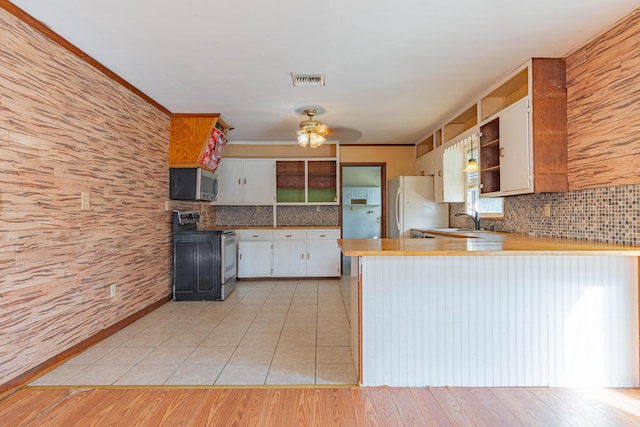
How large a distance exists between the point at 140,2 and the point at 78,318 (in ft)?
→ 7.46

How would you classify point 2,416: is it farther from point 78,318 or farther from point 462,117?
point 462,117

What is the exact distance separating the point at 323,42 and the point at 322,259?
3.48 m

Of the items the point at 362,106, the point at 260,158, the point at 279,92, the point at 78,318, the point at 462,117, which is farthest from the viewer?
the point at 260,158

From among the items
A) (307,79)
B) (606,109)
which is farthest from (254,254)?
(606,109)

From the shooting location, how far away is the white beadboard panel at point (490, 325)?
6.45 ft

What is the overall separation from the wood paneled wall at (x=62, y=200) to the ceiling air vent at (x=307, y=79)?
64.6 inches

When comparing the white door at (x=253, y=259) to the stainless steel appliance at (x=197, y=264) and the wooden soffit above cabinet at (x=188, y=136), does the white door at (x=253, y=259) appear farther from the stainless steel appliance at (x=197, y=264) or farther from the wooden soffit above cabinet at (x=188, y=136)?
the wooden soffit above cabinet at (x=188, y=136)

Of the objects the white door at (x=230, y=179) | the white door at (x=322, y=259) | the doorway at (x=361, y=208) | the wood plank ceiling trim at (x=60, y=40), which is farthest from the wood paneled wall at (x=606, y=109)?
the doorway at (x=361, y=208)

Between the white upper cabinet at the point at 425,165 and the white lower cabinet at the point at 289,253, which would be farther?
the white lower cabinet at the point at 289,253

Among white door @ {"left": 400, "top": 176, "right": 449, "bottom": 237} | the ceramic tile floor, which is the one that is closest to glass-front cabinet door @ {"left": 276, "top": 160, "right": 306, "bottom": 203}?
white door @ {"left": 400, "top": 176, "right": 449, "bottom": 237}

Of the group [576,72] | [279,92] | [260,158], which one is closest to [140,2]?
[279,92]

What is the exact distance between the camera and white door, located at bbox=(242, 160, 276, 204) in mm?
5395

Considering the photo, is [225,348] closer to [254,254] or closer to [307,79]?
[307,79]

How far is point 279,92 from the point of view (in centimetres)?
334
